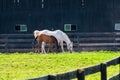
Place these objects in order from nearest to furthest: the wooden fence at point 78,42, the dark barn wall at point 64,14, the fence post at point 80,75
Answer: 1. the fence post at point 80,75
2. the wooden fence at point 78,42
3. the dark barn wall at point 64,14

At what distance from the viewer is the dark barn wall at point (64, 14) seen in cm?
3341

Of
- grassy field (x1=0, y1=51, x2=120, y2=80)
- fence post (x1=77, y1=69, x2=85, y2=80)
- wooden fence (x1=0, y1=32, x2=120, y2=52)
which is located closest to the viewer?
fence post (x1=77, y1=69, x2=85, y2=80)

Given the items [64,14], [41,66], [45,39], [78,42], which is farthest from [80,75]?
[64,14]

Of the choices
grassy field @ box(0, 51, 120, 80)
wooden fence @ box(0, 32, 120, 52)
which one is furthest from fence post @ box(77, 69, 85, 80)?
wooden fence @ box(0, 32, 120, 52)

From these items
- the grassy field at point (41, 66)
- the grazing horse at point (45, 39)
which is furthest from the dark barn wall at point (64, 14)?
the grassy field at point (41, 66)

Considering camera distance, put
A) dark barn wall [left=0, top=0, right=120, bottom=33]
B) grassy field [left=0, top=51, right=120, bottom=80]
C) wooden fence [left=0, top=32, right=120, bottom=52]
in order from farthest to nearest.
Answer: dark barn wall [left=0, top=0, right=120, bottom=33]
wooden fence [left=0, top=32, right=120, bottom=52]
grassy field [left=0, top=51, right=120, bottom=80]

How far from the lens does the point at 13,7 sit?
110 feet

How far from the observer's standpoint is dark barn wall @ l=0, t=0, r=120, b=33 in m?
33.4

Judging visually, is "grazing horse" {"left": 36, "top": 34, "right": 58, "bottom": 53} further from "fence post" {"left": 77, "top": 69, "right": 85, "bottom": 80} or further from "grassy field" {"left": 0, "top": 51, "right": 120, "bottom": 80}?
"fence post" {"left": 77, "top": 69, "right": 85, "bottom": 80}

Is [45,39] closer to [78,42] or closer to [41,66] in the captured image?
[78,42]

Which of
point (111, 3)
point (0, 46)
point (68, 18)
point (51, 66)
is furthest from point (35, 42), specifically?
point (51, 66)

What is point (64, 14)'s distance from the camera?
110ft

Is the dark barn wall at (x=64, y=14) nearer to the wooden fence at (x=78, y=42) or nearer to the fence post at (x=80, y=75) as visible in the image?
the wooden fence at (x=78, y=42)

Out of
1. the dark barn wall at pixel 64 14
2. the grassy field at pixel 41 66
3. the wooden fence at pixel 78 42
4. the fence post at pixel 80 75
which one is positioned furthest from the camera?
the dark barn wall at pixel 64 14
